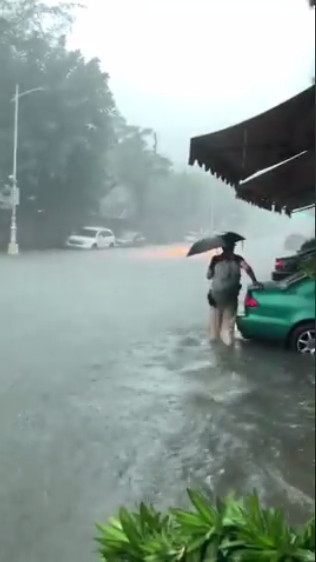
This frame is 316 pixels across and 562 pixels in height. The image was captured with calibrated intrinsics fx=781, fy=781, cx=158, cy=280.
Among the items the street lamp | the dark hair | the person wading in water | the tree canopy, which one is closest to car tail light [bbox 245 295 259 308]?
the person wading in water

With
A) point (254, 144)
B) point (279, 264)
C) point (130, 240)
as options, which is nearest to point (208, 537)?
point (254, 144)

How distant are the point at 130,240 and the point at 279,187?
7.64ft

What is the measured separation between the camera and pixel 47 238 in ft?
24.2

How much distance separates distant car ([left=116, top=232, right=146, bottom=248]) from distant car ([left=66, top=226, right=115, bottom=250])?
89mm

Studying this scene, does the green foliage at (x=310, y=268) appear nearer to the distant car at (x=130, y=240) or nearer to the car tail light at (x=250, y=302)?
the distant car at (x=130, y=240)

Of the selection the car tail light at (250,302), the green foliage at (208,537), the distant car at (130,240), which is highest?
the distant car at (130,240)

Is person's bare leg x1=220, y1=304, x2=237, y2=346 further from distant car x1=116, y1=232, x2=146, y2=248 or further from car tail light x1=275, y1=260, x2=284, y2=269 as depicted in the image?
distant car x1=116, y1=232, x2=146, y2=248

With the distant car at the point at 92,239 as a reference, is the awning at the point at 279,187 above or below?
above

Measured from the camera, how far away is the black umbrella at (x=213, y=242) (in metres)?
6.15

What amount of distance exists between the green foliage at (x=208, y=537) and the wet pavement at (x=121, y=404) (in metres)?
0.19

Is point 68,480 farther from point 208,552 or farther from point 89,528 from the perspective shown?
point 208,552

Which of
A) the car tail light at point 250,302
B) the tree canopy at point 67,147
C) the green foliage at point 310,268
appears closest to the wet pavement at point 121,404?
the green foliage at point 310,268

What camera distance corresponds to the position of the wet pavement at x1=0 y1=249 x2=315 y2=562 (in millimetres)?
3383

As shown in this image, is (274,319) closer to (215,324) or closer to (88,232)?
(215,324)
